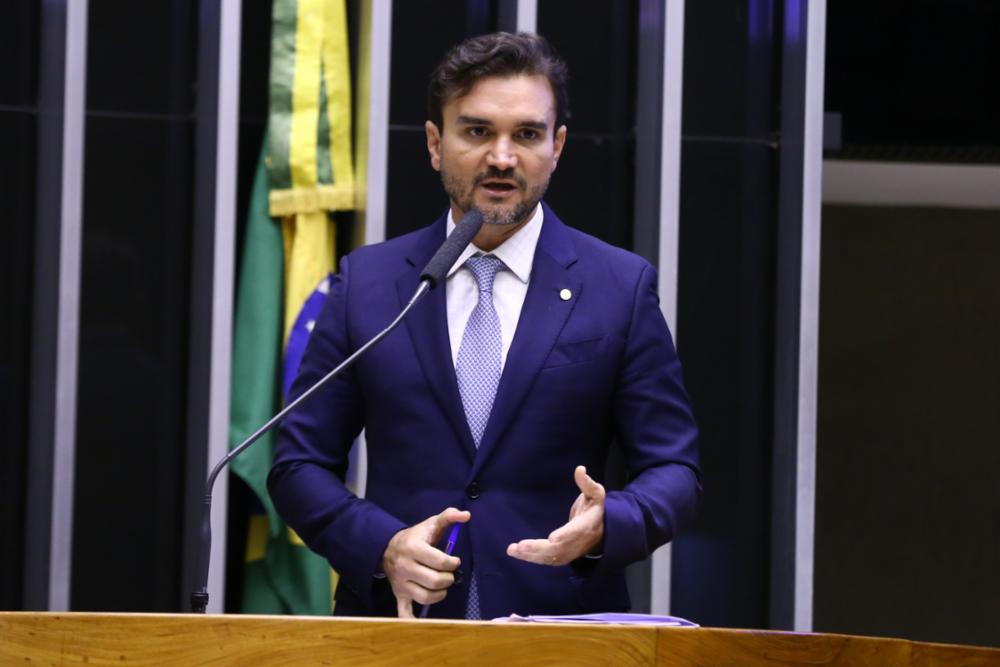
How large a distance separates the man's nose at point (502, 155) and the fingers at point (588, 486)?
0.53m

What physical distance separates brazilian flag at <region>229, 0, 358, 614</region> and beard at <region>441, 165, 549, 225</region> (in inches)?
66.5

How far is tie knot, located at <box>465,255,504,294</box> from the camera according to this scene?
264 cm

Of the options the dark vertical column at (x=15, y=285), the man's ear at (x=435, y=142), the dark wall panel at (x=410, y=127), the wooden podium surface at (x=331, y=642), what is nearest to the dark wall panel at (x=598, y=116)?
the dark wall panel at (x=410, y=127)

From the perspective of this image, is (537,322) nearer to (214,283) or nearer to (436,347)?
(436,347)

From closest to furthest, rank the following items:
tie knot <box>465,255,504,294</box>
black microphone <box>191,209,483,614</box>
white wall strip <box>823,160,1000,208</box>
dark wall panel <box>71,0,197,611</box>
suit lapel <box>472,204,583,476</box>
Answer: black microphone <box>191,209,483,614</box> < suit lapel <box>472,204,583,476</box> < tie knot <box>465,255,504,294</box> < dark wall panel <box>71,0,197,611</box> < white wall strip <box>823,160,1000,208</box>

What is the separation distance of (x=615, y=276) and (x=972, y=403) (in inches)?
201

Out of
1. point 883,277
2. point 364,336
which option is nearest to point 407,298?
point 364,336

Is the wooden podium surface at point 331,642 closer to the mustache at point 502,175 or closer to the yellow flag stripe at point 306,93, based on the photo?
the mustache at point 502,175

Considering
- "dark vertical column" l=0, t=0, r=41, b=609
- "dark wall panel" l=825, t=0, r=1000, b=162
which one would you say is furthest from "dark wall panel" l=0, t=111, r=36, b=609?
"dark wall panel" l=825, t=0, r=1000, b=162

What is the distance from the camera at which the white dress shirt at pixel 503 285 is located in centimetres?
261

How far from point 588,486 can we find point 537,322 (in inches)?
15.2

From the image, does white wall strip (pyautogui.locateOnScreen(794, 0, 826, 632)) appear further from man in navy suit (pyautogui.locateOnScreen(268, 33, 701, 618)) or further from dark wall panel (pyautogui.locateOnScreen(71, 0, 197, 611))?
man in navy suit (pyautogui.locateOnScreen(268, 33, 701, 618))

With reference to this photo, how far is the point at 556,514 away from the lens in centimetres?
254

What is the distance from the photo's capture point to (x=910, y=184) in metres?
6.91
